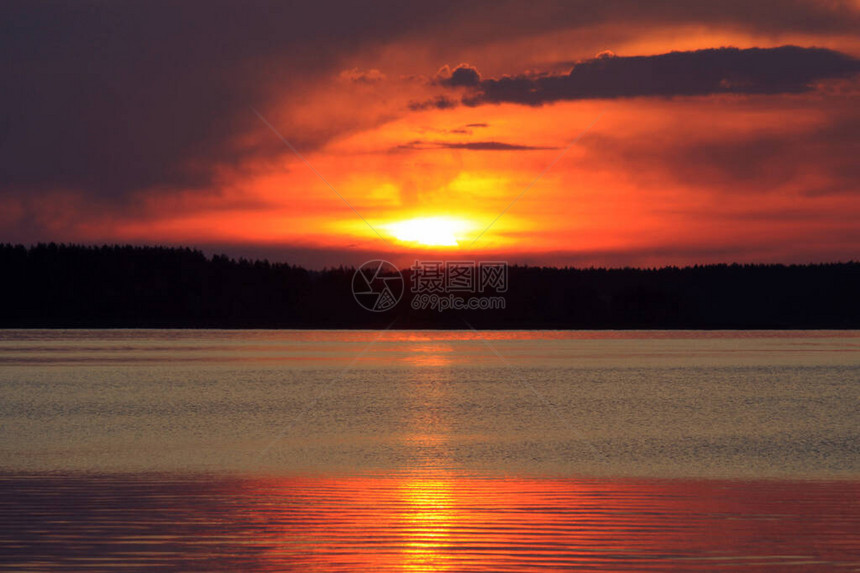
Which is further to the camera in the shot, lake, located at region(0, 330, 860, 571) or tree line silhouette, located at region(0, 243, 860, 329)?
tree line silhouette, located at region(0, 243, 860, 329)

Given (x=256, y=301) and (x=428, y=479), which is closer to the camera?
(x=428, y=479)

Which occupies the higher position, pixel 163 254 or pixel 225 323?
pixel 163 254

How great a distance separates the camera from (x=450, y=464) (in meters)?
20.9

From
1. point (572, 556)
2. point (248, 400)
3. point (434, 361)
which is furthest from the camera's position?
point (434, 361)

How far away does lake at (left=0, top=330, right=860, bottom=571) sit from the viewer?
41.2 feet

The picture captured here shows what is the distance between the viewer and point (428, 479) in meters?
18.6

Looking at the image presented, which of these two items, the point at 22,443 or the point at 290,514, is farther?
the point at 22,443

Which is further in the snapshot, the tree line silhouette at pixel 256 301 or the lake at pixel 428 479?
the tree line silhouette at pixel 256 301

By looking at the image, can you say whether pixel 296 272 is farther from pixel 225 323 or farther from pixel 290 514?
pixel 290 514

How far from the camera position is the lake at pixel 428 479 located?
12.6m

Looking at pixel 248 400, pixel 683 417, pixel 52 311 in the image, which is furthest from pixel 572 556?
pixel 52 311

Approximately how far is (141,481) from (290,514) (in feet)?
14.1

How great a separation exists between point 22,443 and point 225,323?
16485 centimetres

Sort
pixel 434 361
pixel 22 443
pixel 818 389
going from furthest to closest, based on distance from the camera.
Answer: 1. pixel 434 361
2. pixel 818 389
3. pixel 22 443
